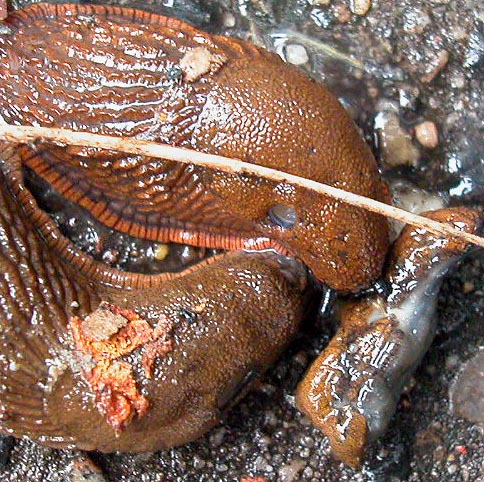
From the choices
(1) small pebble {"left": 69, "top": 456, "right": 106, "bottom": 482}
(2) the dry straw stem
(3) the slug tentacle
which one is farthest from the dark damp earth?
(2) the dry straw stem

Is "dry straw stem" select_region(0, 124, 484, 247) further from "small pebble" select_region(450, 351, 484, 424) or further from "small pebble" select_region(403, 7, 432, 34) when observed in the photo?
"small pebble" select_region(403, 7, 432, 34)

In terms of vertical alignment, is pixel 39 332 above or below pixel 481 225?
below

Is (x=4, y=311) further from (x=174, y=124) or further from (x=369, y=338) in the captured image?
(x=369, y=338)

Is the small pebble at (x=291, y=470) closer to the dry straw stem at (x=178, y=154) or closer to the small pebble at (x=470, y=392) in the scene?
the small pebble at (x=470, y=392)

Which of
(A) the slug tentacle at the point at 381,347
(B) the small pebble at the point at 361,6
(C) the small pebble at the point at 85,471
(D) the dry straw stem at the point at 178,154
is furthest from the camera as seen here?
(B) the small pebble at the point at 361,6

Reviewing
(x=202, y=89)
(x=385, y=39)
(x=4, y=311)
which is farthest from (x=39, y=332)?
(x=385, y=39)

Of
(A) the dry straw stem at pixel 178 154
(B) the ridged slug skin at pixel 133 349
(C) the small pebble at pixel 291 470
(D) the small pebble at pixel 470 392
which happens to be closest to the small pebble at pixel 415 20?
(A) the dry straw stem at pixel 178 154
